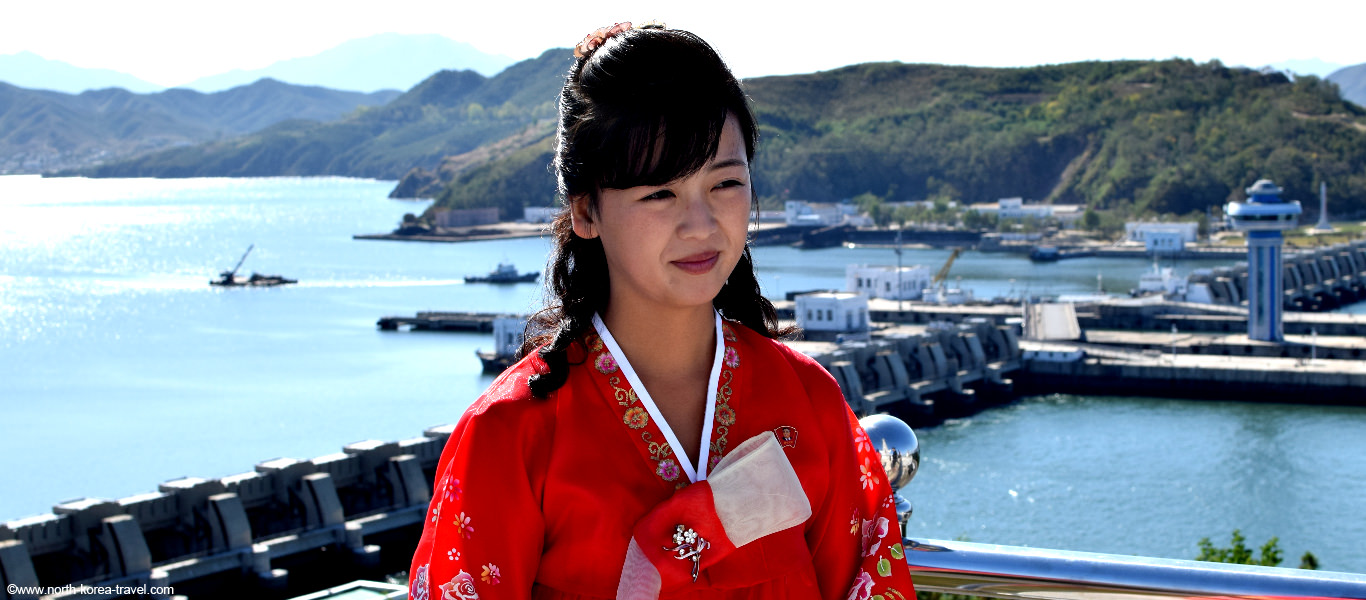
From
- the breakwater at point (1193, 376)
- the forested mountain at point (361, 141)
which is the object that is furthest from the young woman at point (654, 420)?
the forested mountain at point (361, 141)

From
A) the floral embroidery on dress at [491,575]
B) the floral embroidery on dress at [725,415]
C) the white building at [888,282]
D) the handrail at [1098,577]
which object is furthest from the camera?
the white building at [888,282]

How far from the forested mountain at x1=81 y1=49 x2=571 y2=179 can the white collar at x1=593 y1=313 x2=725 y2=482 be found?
357 ft

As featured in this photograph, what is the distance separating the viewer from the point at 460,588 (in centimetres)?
93

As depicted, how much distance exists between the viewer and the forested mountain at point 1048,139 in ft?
178

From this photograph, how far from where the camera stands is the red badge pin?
1.03 metres

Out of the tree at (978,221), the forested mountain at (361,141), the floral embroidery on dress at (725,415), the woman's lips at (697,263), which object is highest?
the forested mountain at (361,141)

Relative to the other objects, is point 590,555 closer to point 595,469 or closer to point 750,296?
point 595,469

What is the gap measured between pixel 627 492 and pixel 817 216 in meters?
55.2

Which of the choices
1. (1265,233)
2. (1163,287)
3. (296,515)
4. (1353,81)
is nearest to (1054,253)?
(1163,287)

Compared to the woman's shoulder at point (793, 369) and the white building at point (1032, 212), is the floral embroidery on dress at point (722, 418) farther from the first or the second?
the white building at point (1032, 212)

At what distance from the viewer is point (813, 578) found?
1.03 m

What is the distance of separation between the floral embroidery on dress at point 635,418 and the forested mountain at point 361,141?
357 ft

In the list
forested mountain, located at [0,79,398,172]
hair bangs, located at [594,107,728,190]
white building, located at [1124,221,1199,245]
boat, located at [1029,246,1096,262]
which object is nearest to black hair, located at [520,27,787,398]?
hair bangs, located at [594,107,728,190]

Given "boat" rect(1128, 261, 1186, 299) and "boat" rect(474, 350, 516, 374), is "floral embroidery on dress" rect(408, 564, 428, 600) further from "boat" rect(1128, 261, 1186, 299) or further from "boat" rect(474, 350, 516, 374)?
"boat" rect(1128, 261, 1186, 299)
